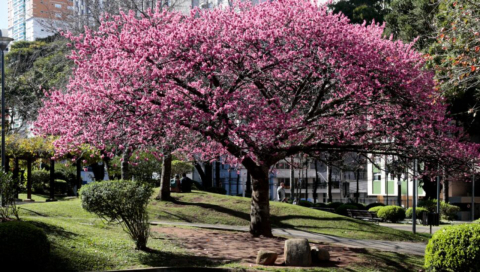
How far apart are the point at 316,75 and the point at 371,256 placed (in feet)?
16.0

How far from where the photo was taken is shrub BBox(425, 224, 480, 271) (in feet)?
36.6

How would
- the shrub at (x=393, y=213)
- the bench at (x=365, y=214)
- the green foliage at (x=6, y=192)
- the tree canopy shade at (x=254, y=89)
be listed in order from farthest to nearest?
the shrub at (x=393, y=213)
the bench at (x=365, y=214)
the tree canopy shade at (x=254, y=89)
the green foliage at (x=6, y=192)

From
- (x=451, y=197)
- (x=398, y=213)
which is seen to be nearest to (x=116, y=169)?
(x=398, y=213)

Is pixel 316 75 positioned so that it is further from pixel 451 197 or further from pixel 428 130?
pixel 451 197

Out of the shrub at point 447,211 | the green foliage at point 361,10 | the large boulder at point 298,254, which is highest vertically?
the green foliage at point 361,10

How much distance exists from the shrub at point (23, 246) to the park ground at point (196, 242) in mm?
641

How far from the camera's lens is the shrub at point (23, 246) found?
34.5ft

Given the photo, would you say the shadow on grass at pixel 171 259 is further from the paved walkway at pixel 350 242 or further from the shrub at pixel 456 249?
the paved walkway at pixel 350 242

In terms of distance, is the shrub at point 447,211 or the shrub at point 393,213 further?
the shrub at point 447,211

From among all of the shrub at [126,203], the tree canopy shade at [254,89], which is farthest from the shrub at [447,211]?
the shrub at [126,203]

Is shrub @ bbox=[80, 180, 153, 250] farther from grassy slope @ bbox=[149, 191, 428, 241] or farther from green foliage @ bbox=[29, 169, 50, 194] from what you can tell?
green foliage @ bbox=[29, 169, 50, 194]

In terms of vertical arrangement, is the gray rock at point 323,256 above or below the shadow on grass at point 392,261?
above

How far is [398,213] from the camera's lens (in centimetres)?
3331

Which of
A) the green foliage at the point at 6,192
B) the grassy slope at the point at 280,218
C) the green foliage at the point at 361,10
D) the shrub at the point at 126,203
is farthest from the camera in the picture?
the green foliage at the point at 361,10
